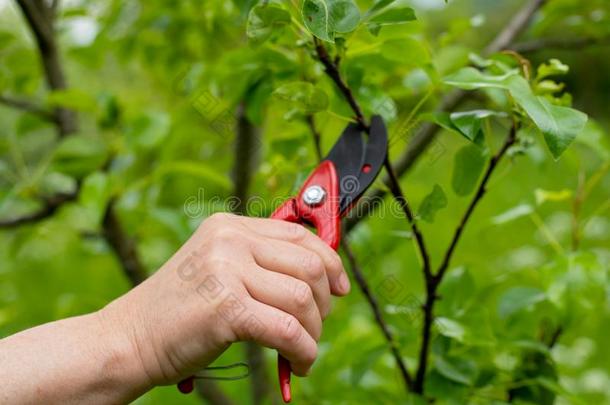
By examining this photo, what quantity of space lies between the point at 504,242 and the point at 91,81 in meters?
2.01

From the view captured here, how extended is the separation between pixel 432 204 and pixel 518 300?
27 centimetres

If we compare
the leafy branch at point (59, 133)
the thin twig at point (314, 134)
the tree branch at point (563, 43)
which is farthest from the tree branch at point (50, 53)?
the tree branch at point (563, 43)

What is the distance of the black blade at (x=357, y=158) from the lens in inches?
31.6

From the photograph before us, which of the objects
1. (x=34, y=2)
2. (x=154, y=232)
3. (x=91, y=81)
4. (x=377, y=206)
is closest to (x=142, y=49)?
(x=34, y=2)

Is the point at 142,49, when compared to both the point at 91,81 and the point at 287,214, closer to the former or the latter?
the point at 287,214

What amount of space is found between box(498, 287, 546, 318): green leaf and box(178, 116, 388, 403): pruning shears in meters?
0.33

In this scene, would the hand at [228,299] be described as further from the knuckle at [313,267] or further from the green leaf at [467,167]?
the green leaf at [467,167]

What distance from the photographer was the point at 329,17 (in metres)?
0.68

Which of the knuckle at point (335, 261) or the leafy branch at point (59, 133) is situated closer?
the knuckle at point (335, 261)

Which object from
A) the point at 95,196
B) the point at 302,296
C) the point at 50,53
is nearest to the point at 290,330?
the point at 302,296

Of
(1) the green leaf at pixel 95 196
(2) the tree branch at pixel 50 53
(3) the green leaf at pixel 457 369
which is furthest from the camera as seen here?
(2) the tree branch at pixel 50 53

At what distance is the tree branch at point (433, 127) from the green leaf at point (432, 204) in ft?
1.02

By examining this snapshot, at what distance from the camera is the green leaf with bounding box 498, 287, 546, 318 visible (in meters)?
0.98

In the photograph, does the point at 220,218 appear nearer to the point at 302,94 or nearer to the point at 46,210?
the point at 302,94
